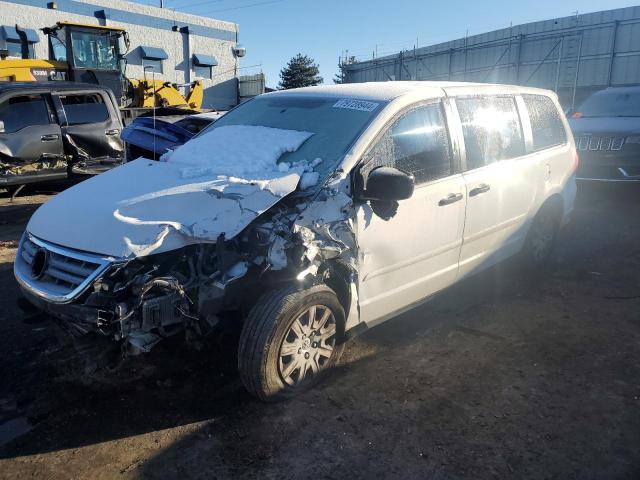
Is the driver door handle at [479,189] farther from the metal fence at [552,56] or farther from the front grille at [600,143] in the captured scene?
the metal fence at [552,56]

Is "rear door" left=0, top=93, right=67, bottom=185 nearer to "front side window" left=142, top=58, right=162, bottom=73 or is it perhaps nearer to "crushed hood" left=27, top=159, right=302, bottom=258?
"crushed hood" left=27, top=159, right=302, bottom=258

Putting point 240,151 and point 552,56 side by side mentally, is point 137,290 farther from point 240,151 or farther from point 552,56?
point 552,56

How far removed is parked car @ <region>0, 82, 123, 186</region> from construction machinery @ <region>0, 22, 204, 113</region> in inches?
157

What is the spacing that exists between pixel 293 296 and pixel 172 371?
1.09 metres

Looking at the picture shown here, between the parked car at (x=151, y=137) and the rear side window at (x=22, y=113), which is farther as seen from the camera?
the rear side window at (x=22, y=113)

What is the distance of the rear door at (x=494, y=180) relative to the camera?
3.81 m

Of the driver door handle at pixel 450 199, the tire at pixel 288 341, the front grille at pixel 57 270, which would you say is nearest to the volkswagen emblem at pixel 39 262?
the front grille at pixel 57 270

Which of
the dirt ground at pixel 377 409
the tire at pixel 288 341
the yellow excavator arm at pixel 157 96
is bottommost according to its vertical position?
the dirt ground at pixel 377 409

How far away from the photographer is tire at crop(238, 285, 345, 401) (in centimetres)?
278

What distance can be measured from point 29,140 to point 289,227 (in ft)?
22.4

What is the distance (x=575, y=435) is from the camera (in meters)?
2.74

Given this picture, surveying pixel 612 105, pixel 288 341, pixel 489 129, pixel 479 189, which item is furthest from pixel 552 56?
pixel 288 341

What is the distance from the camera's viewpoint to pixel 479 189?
379 centimetres

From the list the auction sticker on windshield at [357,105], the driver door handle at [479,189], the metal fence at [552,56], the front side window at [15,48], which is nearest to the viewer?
the auction sticker on windshield at [357,105]
